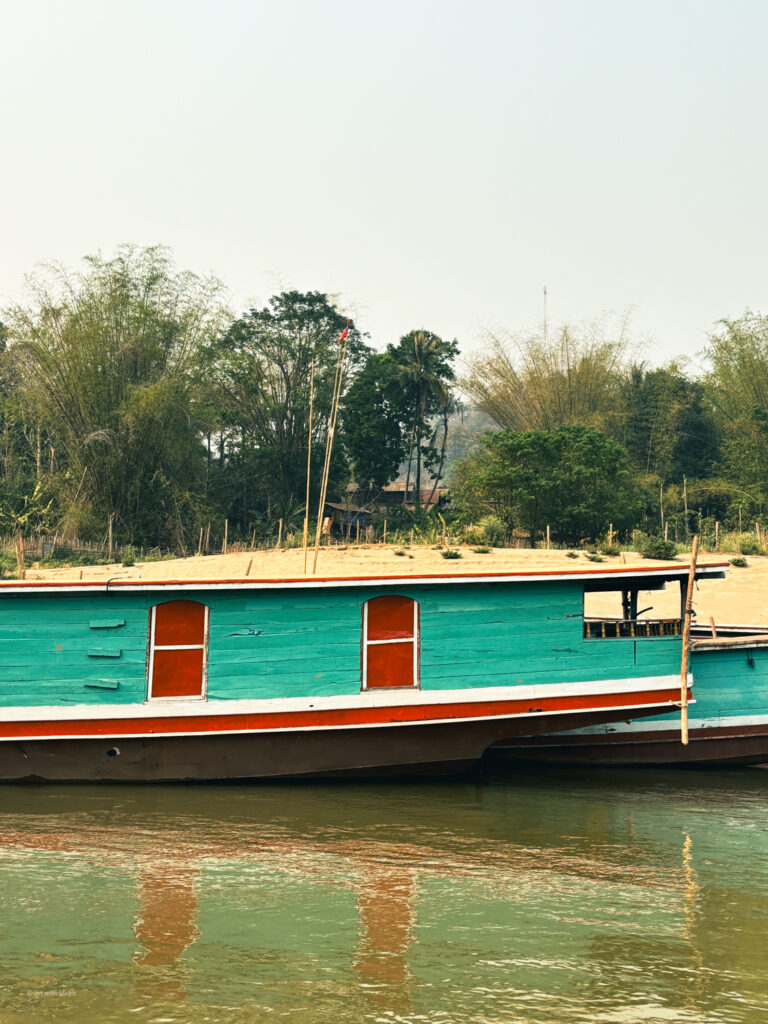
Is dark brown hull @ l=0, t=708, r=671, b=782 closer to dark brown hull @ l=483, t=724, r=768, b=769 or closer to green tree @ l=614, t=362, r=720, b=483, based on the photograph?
dark brown hull @ l=483, t=724, r=768, b=769

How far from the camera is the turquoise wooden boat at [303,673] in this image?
988 centimetres

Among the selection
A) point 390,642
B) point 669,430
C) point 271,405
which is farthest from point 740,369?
point 390,642

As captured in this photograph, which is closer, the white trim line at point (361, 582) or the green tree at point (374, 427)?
the white trim line at point (361, 582)

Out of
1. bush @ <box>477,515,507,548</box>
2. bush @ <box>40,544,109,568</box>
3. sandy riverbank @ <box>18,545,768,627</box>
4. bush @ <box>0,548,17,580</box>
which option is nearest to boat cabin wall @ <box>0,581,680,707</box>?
sandy riverbank @ <box>18,545,768,627</box>

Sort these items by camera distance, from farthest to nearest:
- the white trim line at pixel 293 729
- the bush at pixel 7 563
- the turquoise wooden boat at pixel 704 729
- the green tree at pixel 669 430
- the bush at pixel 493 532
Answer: the green tree at pixel 669 430
the bush at pixel 493 532
the bush at pixel 7 563
the turquoise wooden boat at pixel 704 729
the white trim line at pixel 293 729

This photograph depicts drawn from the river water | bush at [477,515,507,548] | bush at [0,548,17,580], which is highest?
bush at [477,515,507,548]

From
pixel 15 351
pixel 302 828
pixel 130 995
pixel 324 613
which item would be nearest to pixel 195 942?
pixel 130 995

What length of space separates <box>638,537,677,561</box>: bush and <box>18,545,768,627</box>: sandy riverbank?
0.35 m

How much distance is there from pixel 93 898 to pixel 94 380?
30278 mm

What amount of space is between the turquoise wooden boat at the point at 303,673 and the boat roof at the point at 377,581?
0.02 metres

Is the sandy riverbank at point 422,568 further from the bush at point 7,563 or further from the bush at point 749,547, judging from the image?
the bush at point 749,547

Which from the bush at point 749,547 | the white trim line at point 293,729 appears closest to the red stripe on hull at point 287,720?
the white trim line at point 293,729

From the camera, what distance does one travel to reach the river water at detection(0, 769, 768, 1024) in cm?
510

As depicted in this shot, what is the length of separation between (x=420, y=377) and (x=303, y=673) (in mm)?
36066
